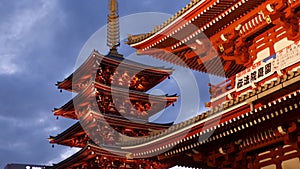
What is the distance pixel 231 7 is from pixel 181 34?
2.98m

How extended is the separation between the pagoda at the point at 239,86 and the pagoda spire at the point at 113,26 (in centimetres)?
2809

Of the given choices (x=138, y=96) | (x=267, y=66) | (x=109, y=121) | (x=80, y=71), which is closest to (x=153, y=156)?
(x=267, y=66)

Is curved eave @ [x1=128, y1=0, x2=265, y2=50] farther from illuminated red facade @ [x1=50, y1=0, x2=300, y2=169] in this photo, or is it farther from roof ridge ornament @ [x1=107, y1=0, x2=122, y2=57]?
roof ridge ornament @ [x1=107, y1=0, x2=122, y2=57]

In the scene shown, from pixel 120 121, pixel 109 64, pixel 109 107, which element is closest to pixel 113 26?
pixel 109 64

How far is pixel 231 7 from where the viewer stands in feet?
52.9

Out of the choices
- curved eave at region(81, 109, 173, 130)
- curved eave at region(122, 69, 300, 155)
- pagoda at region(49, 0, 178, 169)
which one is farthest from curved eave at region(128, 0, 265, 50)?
curved eave at region(81, 109, 173, 130)

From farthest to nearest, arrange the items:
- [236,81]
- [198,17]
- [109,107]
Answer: [109,107] → [198,17] → [236,81]

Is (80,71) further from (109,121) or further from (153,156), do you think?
(153,156)

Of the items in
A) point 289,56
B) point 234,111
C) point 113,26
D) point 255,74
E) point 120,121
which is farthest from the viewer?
point 113,26

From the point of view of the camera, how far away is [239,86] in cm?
1555

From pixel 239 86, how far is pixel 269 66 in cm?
147

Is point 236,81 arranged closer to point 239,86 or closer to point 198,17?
point 239,86

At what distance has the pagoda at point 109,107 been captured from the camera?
118ft

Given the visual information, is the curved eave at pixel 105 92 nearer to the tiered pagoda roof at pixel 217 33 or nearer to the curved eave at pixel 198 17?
the tiered pagoda roof at pixel 217 33
